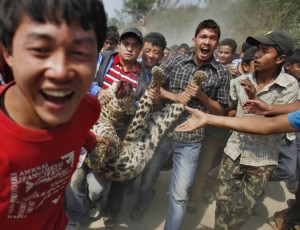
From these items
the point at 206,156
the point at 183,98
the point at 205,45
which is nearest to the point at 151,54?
the point at 205,45

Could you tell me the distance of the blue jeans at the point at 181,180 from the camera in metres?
3.02

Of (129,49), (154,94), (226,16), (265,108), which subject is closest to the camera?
(265,108)

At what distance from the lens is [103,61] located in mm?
3178

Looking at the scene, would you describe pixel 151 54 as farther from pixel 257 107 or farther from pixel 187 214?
pixel 187 214

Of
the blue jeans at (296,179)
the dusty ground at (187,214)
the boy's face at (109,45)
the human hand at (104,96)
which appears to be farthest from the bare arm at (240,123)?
the boy's face at (109,45)

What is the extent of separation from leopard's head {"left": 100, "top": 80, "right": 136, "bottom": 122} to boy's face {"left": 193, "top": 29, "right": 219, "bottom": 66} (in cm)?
83

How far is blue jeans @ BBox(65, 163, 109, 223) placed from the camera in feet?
9.66

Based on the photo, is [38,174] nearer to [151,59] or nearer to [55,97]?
[55,97]

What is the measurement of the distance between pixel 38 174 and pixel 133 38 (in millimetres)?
2234

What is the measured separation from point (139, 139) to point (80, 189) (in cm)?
76

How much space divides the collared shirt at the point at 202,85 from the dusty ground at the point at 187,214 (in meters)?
1.12

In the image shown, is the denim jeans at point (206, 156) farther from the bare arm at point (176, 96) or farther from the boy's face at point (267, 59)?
the boy's face at point (267, 59)

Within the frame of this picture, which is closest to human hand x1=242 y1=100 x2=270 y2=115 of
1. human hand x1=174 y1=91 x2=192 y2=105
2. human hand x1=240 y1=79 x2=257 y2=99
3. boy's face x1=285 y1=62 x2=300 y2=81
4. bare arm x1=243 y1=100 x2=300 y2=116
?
bare arm x1=243 y1=100 x2=300 y2=116

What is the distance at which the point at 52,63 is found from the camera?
986mm
